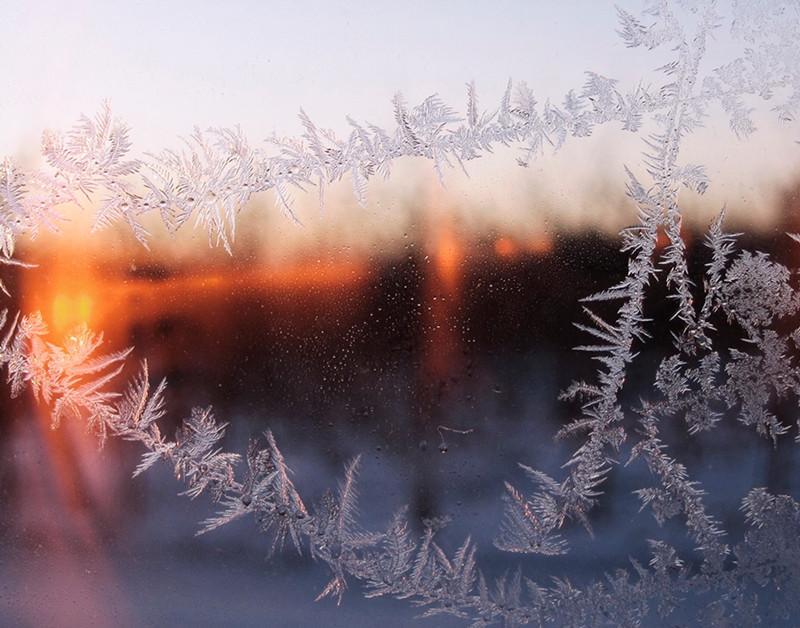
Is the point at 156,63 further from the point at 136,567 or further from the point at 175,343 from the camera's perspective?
the point at 136,567

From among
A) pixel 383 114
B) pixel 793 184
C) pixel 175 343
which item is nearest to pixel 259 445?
pixel 175 343

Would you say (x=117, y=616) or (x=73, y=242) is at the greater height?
(x=73, y=242)

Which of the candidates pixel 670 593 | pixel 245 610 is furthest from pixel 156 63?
pixel 670 593

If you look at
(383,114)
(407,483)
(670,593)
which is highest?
(383,114)

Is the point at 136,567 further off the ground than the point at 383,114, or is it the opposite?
the point at 383,114

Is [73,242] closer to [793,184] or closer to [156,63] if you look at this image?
[156,63]

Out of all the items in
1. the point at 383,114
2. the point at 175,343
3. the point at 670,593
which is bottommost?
the point at 670,593
